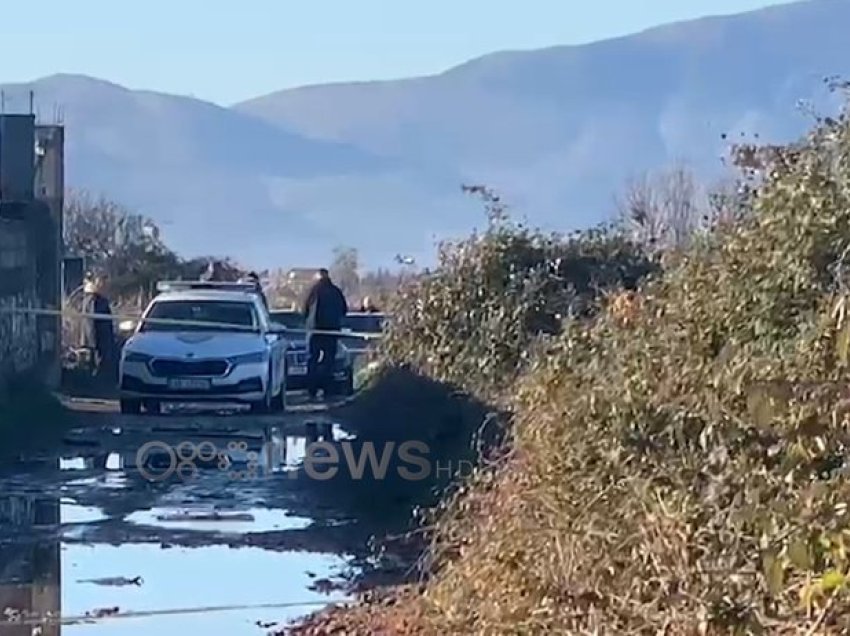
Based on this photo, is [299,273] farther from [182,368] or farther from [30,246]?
[182,368]

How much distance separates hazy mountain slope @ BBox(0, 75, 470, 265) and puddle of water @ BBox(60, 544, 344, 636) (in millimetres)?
30339

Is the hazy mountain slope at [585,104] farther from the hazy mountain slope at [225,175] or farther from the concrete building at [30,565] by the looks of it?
the concrete building at [30,565]

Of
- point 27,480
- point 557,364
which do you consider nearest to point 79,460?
point 27,480

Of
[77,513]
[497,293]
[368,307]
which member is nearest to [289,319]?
[368,307]

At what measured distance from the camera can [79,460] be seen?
18.5 meters

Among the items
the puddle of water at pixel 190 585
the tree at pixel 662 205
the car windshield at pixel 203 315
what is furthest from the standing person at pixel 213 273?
the puddle of water at pixel 190 585

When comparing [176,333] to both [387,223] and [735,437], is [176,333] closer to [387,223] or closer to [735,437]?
[735,437]

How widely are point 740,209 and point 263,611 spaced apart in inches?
130

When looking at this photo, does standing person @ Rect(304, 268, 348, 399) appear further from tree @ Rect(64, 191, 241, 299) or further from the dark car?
tree @ Rect(64, 191, 241, 299)

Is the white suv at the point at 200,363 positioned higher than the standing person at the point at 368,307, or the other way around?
the standing person at the point at 368,307

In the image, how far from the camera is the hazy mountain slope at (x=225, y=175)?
53.8 m

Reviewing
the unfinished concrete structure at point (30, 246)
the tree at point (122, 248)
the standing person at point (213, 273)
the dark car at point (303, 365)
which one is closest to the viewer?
the unfinished concrete structure at point (30, 246)

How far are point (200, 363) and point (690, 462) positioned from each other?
1471 cm

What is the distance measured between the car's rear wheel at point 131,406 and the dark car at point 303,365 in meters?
3.69
